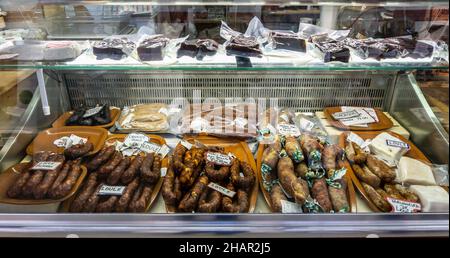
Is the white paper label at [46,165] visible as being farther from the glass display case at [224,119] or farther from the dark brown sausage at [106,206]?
the dark brown sausage at [106,206]

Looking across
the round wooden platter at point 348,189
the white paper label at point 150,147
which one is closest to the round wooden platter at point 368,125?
the round wooden platter at point 348,189

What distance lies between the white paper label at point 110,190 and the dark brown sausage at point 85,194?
50mm

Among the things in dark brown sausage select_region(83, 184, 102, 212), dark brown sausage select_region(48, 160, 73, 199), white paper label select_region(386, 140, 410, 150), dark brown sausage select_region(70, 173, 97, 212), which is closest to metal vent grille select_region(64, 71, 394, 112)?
white paper label select_region(386, 140, 410, 150)

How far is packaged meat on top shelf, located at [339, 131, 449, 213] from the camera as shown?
1.62 m

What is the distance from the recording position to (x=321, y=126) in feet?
7.32

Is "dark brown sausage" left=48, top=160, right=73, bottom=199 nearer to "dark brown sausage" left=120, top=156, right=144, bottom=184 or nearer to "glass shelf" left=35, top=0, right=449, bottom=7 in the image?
"dark brown sausage" left=120, top=156, right=144, bottom=184

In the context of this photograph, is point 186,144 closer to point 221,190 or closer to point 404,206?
point 221,190

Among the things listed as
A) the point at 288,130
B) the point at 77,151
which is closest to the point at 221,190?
the point at 288,130

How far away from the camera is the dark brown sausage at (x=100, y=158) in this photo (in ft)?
6.20

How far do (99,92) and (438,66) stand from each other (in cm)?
208

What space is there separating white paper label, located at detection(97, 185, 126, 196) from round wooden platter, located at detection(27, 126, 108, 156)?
360 mm

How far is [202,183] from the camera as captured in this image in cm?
175
